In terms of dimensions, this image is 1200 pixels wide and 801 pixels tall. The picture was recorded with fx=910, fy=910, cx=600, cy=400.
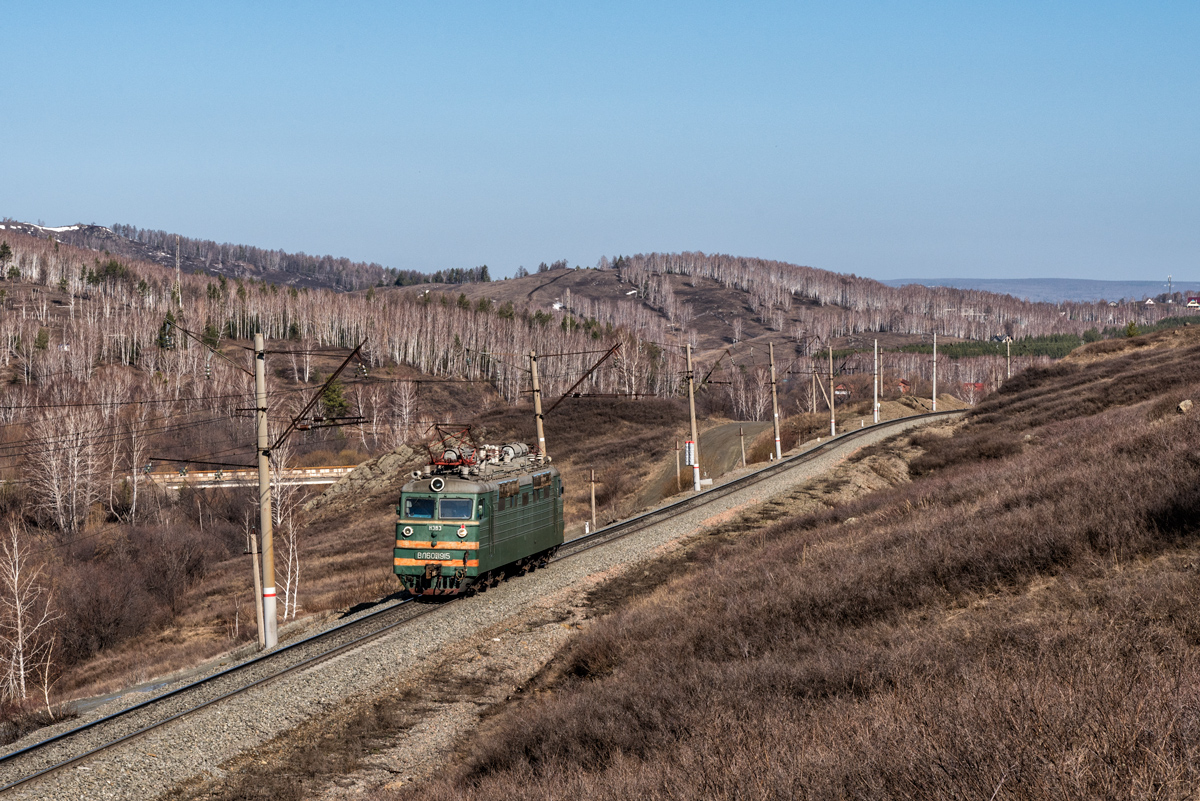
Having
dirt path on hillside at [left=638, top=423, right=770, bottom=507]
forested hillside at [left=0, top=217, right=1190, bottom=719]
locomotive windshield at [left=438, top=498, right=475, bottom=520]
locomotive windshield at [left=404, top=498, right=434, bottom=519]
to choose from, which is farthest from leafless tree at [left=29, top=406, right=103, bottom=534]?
locomotive windshield at [left=438, top=498, right=475, bottom=520]

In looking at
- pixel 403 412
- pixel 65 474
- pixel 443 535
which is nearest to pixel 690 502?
pixel 443 535

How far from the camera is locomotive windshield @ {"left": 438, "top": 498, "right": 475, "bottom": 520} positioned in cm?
2367

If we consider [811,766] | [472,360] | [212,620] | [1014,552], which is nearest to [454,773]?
[811,766]

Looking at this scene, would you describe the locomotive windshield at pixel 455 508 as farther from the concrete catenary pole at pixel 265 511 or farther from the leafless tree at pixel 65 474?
the leafless tree at pixel 65 474

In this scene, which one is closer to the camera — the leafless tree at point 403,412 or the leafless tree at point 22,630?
the leafless tree at point 22,630

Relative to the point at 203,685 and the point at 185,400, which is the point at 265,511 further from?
the point at 185,400

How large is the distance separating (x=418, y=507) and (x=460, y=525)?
142 centimetres

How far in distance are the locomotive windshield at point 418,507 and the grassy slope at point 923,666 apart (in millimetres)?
6567

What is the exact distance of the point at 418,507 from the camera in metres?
24.2

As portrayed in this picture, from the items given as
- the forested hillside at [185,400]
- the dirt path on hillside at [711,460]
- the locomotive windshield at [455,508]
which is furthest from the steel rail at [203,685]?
the dirt path on hillside at [711,460]

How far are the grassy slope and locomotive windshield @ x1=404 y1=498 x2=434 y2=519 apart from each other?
259 inches

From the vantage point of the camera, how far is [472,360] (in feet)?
481

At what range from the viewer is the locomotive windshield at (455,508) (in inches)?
932

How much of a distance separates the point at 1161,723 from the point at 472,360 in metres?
143
